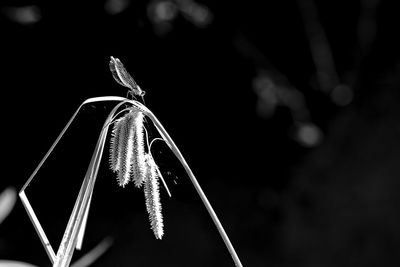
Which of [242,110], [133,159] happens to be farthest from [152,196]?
[242,110]

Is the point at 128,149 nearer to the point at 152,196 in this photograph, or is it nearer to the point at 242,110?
the point at 152,196

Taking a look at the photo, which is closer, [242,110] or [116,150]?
[116,150]

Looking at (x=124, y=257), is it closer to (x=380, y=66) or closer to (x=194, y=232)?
(x=194, y=232)

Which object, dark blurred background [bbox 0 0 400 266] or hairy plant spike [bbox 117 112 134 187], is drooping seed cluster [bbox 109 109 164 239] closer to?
hairy plant spike [bbox 117 112 134 187]

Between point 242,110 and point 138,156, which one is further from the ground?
point 138,156

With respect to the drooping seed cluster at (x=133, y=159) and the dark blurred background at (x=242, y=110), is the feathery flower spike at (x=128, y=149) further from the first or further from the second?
the dark blurred background at (x=242, y=110)

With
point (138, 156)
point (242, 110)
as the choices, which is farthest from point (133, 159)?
point (242, 110)
